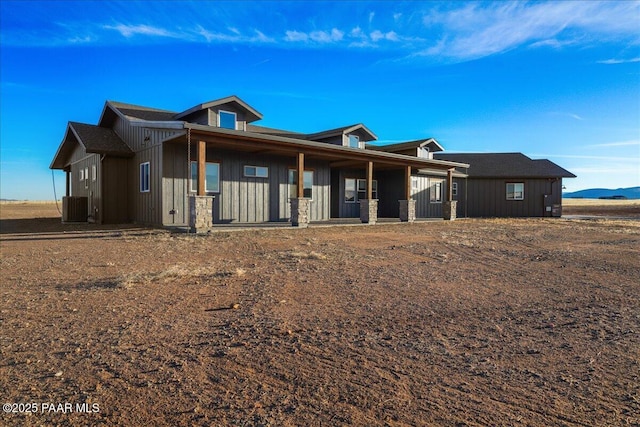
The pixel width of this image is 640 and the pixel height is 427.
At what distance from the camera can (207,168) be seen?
629 inches

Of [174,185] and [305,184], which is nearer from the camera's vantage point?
[174,185]

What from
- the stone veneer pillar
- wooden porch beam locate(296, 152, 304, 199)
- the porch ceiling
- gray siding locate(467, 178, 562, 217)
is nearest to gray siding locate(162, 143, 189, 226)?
the porch ceiling

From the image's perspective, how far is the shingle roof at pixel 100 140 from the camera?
1620 cm

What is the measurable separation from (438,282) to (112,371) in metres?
4.70

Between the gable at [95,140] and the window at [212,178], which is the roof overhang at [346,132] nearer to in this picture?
the window at [212,178]

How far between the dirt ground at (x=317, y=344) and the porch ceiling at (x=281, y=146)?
6508 mm

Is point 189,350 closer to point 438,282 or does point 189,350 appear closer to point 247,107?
point 438,282

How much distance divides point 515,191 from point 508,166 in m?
2.19

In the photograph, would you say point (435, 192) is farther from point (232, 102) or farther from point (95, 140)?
point (95, 140)

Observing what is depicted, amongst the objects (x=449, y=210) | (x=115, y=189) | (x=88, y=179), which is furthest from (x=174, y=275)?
(x=449, y=210)

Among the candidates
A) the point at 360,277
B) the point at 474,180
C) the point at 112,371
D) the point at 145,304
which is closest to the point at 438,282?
the point at 360,277

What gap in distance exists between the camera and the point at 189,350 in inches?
137

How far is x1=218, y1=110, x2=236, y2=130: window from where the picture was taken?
16922 mm

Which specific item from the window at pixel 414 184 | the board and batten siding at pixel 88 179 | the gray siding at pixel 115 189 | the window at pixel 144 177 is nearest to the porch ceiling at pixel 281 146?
the window at pixel 144 177
